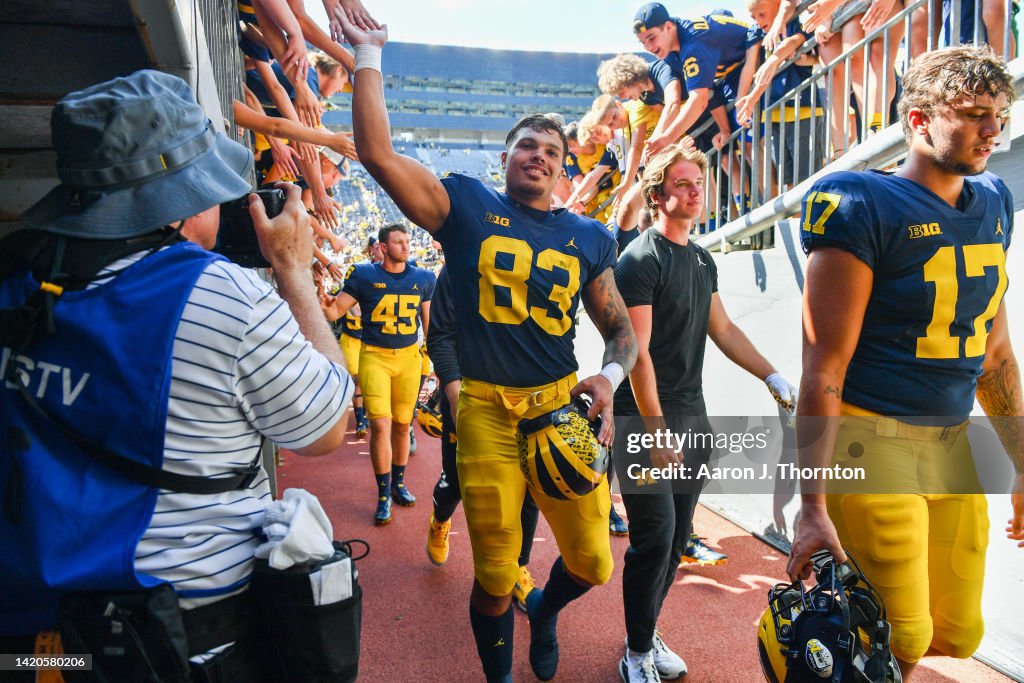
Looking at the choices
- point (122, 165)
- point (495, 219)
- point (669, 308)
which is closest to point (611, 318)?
point (669, 308)

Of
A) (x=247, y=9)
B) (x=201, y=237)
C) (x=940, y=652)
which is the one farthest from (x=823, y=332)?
(x=247, y=9)

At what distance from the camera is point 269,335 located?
4.28 feet

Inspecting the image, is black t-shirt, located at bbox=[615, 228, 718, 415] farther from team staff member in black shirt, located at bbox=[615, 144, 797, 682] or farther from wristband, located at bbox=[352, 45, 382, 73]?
wristband, located at bbox=[352, 45, 382, 73]

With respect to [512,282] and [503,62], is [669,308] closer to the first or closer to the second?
[512,282]

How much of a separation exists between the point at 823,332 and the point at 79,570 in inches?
81.7

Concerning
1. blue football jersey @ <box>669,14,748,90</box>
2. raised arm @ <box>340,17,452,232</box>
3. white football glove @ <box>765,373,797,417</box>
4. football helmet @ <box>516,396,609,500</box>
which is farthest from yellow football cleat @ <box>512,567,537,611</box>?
blue football jersey @ <box>669,14,748,90</box>

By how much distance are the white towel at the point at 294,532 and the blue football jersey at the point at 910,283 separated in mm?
1758

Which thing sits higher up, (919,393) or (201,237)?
(201,237)

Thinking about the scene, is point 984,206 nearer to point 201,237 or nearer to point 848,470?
point 848,470

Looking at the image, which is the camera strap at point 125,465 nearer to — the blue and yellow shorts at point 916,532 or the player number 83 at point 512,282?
the player number 83 at point 512,282

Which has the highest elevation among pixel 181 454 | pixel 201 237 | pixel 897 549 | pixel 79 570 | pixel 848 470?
pixel 201 237

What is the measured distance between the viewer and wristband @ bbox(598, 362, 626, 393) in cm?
Answer: 260

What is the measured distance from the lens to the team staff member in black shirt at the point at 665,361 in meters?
2.96

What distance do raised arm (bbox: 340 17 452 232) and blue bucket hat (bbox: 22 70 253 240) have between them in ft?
2.95
